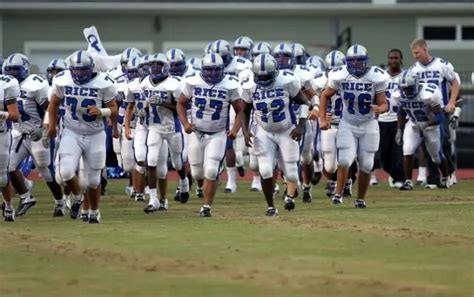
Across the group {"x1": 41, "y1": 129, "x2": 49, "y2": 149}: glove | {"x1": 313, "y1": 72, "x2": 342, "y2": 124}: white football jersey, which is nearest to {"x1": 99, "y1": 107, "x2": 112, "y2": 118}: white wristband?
{"x1": 41, "y1": 129, "x2": 49, "y2": 149}: glove

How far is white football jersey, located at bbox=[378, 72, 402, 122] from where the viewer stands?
66.3 feet

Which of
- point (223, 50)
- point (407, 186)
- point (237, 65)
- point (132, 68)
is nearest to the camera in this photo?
point (132, 68)

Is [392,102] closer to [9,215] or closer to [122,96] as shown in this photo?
[122,96]

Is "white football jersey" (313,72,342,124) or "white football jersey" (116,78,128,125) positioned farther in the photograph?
"white football jersey" (116,78,128,125)

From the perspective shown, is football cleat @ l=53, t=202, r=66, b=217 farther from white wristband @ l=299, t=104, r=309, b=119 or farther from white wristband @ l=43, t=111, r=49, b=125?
white wristband @ l=299, t=104, r=309, b=119

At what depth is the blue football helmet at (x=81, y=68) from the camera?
1452 centimetres

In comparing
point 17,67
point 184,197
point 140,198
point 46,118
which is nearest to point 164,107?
point 46,118

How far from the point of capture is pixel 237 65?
19188mm

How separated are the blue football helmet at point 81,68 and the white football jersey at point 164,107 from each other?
6.76ft

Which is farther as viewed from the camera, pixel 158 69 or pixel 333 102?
pixel 333 102

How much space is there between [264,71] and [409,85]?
4697 mm

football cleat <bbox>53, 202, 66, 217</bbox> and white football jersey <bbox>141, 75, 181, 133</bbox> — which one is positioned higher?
white football jersey <bbox>141, 75, 181, 133</bbox>

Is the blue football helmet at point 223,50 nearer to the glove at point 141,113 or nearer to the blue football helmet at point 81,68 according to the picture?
the glove at point 141,113

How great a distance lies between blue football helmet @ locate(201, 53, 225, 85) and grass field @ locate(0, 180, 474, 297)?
1.54 meters
